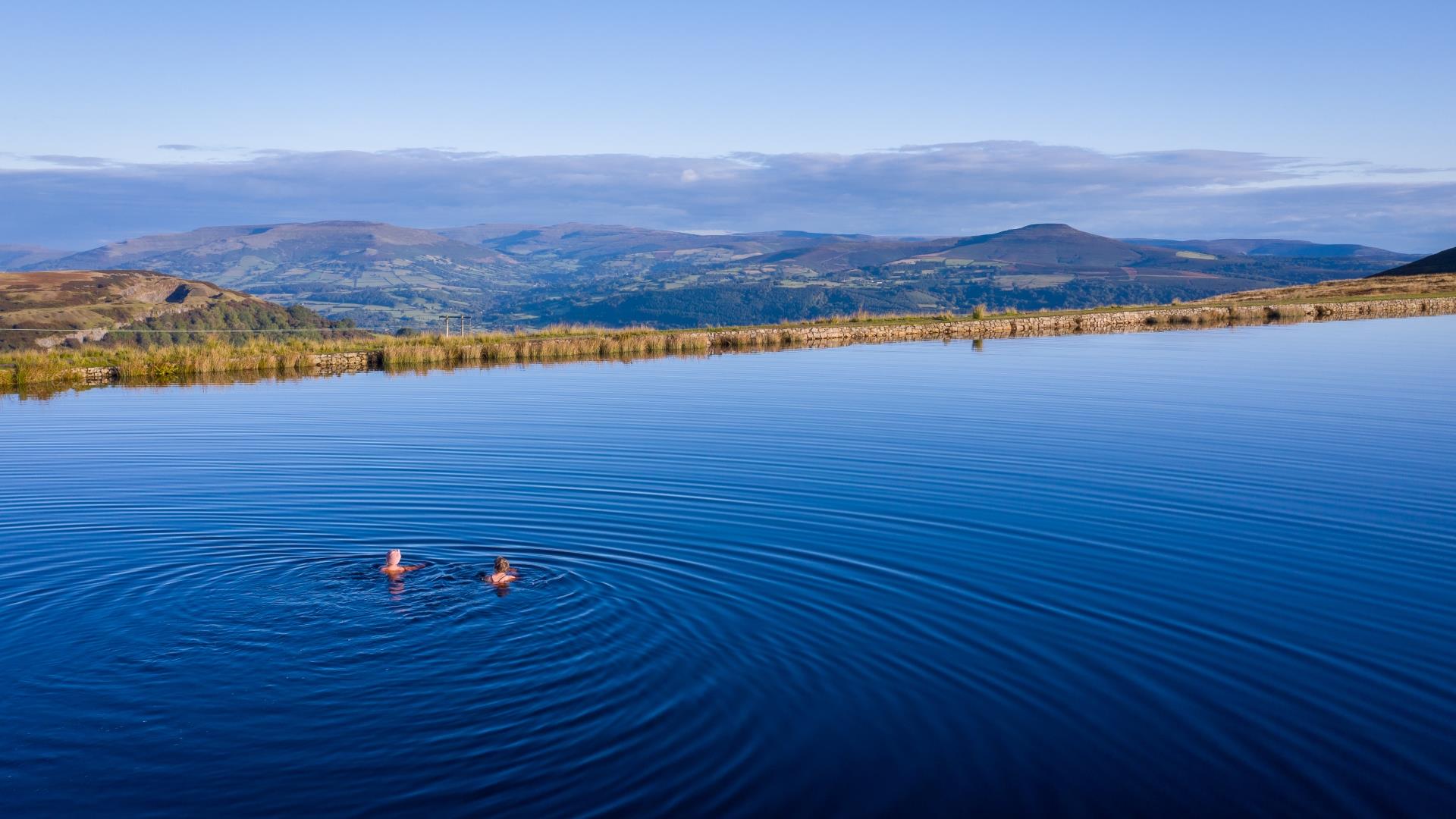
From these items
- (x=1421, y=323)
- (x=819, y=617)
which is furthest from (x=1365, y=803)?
(x=1421, y=323)

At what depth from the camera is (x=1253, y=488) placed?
1661 cm

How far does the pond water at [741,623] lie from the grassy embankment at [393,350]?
1769cm

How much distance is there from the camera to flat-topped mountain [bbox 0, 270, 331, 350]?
96938 millimetres

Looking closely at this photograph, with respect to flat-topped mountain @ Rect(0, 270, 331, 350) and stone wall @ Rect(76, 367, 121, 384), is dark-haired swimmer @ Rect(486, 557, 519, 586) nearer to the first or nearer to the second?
stone wall @ Rect(76, 367, 121, 384)

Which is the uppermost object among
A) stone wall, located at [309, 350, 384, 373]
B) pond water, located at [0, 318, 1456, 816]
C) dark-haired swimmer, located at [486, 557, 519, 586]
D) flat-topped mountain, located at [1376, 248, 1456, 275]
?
flat-topped mountain, located at [1376, 248, 1456, 275]

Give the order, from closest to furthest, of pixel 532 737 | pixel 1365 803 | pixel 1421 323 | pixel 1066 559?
1. pixel 1365 803
2. pixel 532 737
3. pixel 1066 559
4. pixel 1421 323

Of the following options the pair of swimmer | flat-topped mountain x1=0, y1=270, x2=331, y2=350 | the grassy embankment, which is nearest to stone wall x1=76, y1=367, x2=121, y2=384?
the grassy embankment

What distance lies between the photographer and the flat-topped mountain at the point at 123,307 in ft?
318

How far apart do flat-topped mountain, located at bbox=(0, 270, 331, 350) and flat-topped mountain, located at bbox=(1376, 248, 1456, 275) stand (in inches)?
3949

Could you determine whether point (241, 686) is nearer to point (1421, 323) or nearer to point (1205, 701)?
point (1205, 701)

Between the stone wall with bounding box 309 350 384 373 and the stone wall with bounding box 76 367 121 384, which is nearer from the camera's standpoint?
the stone wall with bounding box 76 367 121 384

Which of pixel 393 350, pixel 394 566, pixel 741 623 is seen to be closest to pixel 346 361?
pixel 393 350

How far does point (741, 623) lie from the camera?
10727 millimetres

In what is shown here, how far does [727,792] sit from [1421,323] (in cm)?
5940
